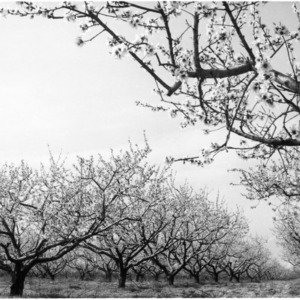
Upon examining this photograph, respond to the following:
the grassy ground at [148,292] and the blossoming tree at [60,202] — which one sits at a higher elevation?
the blossoming tree at [60,202]

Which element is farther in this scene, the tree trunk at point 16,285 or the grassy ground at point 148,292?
the grassy ground at point 148,292

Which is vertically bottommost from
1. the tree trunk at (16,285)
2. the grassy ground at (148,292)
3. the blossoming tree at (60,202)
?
the grassy ground at (148,292)

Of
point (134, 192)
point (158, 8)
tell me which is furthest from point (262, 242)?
point (158, 8)

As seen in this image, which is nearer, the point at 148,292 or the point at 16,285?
the point at 16,285

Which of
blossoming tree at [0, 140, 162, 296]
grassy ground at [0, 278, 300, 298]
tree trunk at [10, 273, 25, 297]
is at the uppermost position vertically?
blossoming tree at [0, 140, 162, 296]

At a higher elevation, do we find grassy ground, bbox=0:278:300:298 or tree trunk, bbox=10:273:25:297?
tree trunk, bbox=10:273:25:297

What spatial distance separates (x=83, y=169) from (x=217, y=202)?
505 inches

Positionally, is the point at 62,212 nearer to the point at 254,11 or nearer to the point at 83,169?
the point at 83,169

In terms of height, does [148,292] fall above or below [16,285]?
below

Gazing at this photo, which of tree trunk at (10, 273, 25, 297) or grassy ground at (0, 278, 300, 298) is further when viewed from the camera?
grassy ground at (0, 278, 300, 298)

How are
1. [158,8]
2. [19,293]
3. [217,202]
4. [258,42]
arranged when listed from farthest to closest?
[217,202]
[19,293]
[158,8]
[258,42]

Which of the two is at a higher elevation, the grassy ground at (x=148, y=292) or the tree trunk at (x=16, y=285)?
the tree trunk at (x=16, y=285)

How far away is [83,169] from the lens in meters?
12.9

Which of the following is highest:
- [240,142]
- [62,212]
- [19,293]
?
[240,142]
